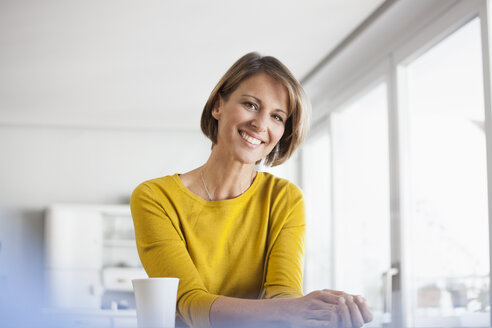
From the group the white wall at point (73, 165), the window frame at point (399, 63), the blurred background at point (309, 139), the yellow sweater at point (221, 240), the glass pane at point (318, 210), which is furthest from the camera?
the white wall at point (73, 165)

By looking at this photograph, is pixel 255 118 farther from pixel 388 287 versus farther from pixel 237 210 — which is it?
pixel 388 287

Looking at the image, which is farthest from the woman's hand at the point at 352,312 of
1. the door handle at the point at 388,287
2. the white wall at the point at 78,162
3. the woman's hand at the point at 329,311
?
the white wall at the point at 78,162

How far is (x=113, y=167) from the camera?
5.73 metres

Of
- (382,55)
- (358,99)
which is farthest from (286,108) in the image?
(358,99)

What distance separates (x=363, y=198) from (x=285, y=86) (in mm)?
2815

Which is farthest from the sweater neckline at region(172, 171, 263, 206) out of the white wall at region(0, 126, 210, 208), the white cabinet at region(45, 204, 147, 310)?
the white wall at region(0, 126, 210, 208)

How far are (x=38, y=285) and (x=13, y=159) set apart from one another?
1226 mm

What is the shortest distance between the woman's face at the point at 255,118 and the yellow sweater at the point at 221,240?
0.08 m

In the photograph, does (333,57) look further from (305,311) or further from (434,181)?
(305,311)

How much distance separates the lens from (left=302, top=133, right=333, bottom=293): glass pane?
14.9ft

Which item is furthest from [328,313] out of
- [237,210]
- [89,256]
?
[89,256]

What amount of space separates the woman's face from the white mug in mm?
419

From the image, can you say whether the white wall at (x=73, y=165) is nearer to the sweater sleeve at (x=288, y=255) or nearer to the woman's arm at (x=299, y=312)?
the sweater sleeve at (x=288, y=255)

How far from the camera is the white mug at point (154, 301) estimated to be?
681 mm
